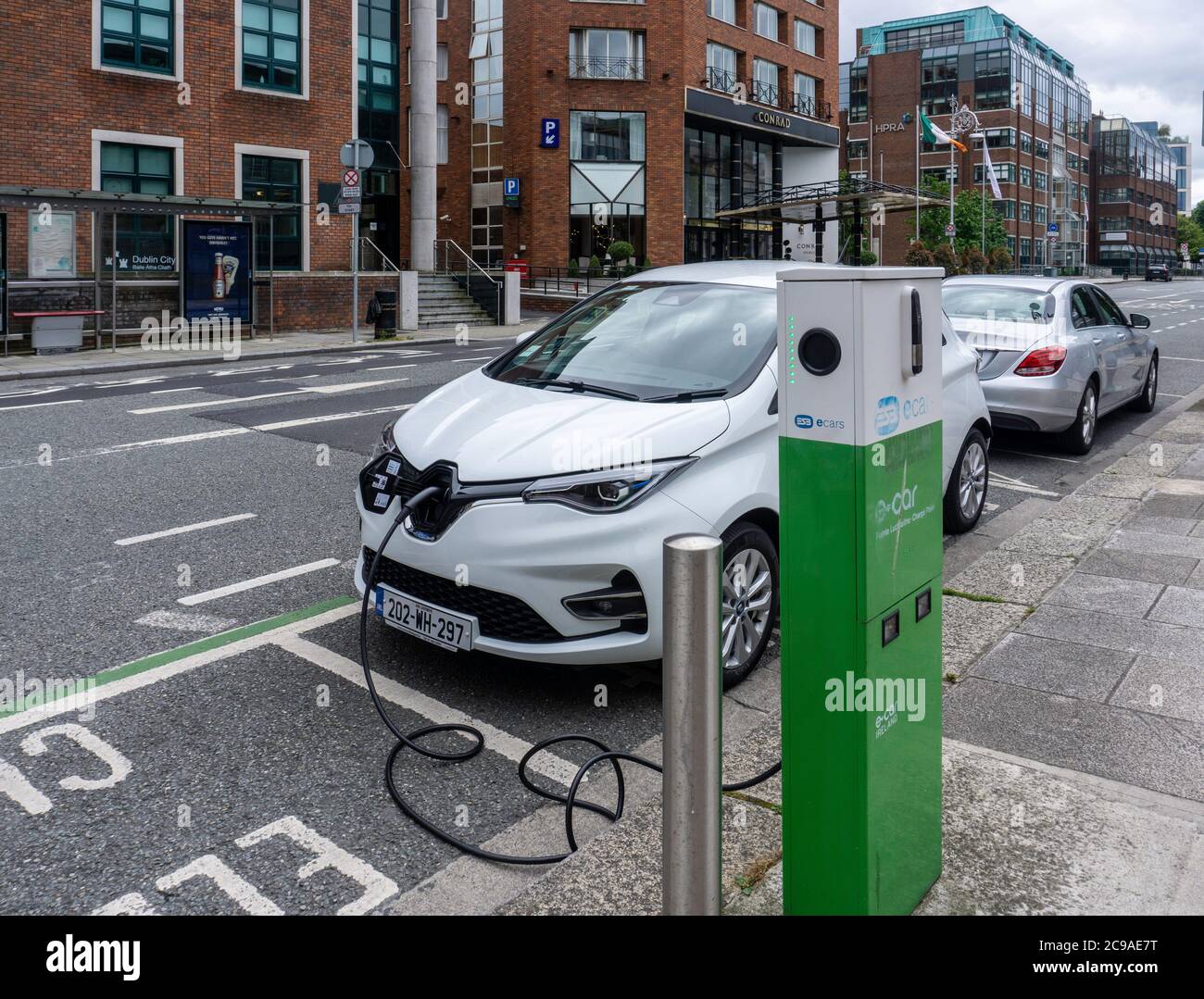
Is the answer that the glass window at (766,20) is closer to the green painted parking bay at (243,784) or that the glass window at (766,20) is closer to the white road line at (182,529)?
the white road line at (182,529)

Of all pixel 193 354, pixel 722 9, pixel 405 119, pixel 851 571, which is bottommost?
pixel 851 571

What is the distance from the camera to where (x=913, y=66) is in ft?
302

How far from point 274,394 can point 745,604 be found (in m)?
10.7

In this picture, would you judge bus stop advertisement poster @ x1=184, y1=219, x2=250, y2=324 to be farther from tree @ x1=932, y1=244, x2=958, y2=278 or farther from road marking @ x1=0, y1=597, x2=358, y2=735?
tree @ x1=932, y1=244, x2=958, y2=278

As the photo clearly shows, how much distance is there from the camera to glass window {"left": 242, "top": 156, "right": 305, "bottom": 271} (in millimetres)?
29594

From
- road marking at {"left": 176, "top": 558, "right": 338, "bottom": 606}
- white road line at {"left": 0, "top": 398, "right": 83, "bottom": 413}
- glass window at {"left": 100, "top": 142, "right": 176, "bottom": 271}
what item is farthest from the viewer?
glass window at {"left": 100, "top": 142, "right": 176, "bottom": 271}

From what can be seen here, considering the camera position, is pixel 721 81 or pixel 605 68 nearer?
pixel 605 68

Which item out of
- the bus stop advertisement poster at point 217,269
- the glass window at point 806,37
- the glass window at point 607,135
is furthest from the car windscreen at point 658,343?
the glass window at point 806,37

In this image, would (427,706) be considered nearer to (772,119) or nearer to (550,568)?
(550,568)

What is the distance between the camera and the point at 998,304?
10.6 meters

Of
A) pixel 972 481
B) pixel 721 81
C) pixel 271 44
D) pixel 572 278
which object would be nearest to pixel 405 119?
pixel 572 278

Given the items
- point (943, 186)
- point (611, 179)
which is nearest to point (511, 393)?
point (611, 179)

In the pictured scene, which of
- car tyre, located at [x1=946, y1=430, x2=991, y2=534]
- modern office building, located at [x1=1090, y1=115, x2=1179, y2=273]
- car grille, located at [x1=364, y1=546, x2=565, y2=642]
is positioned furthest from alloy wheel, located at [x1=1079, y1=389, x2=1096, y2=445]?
modern office building, located at [x1=1090, y1=115, x2=1179, y2=273]

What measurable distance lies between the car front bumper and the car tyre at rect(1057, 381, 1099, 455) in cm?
708
